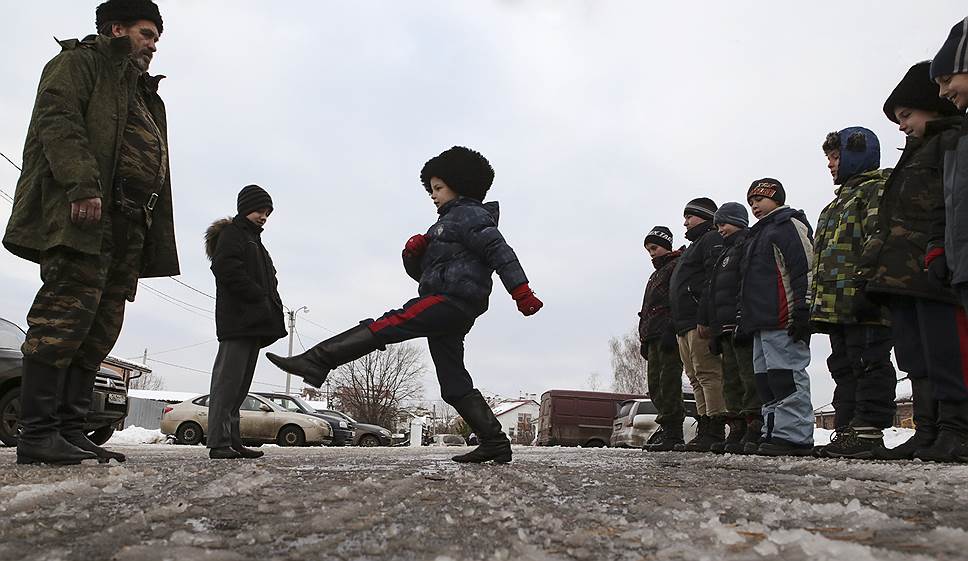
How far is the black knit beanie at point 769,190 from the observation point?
5309 millimetres

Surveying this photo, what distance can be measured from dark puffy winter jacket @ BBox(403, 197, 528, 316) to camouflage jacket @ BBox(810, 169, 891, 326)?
6.82 ft

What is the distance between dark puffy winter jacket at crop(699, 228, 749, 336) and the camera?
Answer: 5.28 metres

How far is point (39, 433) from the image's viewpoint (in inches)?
112

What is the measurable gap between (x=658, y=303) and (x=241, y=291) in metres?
4.08

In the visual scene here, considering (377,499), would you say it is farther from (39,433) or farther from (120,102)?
(120,102)

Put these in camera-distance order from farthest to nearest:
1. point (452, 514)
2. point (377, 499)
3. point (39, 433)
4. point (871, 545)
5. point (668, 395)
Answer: point (668, 395) < point (39, 433) < point (377, 499) < point (452, 514) < point (871, 545)

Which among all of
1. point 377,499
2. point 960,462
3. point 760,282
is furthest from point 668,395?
point 377,499

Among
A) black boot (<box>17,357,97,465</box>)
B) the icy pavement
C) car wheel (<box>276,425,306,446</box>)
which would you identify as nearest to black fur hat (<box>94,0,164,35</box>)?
black boot (<box>17,357,97,465</box>)

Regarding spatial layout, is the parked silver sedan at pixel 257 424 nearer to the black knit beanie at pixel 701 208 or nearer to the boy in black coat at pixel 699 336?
the boy in black coat at pixel 699 336

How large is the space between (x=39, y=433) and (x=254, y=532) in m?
2.13

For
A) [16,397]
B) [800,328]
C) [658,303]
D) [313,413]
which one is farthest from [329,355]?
[313,413]

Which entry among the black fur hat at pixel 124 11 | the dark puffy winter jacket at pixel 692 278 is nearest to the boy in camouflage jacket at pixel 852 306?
the dark puffy winter jacket at pixel 692 278

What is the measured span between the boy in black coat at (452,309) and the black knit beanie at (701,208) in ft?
11.7

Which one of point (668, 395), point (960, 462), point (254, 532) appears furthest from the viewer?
point (668, 395)
